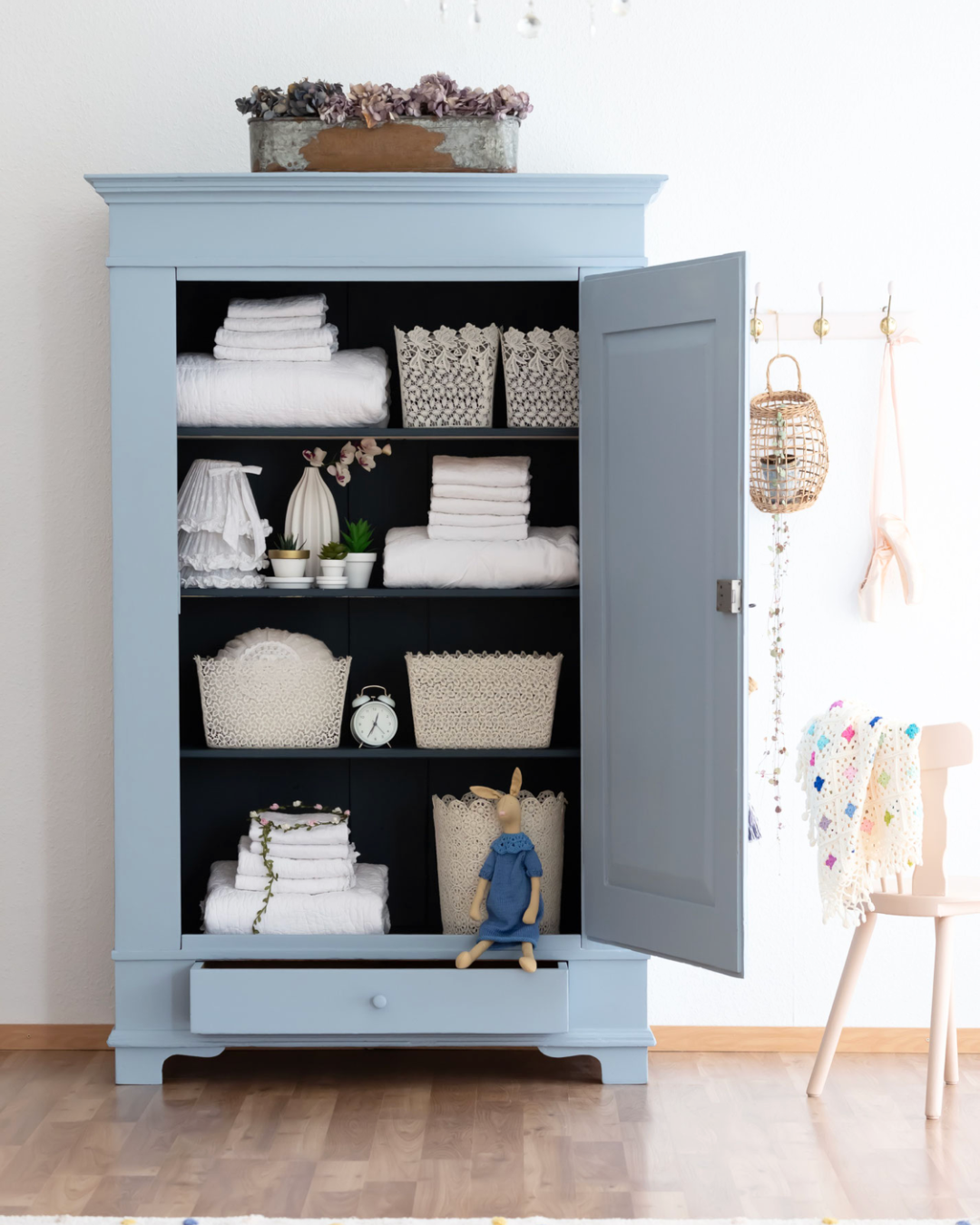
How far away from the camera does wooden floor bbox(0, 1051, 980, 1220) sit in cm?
206

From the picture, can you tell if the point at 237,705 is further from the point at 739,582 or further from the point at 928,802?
the point at 928,802

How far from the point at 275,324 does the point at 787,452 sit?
115cm

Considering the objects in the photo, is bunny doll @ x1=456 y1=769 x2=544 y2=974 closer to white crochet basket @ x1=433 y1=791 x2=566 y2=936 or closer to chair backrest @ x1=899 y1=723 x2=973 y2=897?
white crochet basket @ x1=433 y1=791 x2=566 y2=936

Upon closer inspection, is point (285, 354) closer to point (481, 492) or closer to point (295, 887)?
point (481, 492)

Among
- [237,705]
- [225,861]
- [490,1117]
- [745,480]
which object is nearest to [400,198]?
[745,480]

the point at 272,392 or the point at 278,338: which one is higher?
the point at 278,338

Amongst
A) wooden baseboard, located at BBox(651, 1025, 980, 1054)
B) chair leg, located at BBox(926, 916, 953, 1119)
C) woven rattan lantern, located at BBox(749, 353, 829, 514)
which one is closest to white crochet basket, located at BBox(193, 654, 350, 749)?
woven rattan lantern, located at BBox(749, 353, 829, 514)

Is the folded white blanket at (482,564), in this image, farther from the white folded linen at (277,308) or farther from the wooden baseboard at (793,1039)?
the wooden baseboard at (793,1039)

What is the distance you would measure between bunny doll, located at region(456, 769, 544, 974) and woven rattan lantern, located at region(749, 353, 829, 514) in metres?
0.84

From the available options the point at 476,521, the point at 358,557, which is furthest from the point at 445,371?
the point at 358,557

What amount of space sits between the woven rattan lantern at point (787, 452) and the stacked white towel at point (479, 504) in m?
0.52

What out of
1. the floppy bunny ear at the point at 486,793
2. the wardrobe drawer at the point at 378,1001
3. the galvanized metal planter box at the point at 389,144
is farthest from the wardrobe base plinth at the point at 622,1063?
the galvanized metal planter box at the point at 389,144

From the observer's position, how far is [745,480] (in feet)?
7.51

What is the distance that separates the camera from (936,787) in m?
2.44
